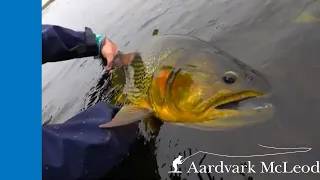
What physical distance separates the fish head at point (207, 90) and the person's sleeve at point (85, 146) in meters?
0.25

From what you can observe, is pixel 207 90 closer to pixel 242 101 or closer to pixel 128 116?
pixel 242 101

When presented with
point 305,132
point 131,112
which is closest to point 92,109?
point 131,112

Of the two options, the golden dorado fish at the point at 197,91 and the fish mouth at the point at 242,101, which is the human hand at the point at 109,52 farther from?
the fish mouth at the point at 242,101

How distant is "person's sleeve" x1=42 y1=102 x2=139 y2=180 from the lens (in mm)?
1821

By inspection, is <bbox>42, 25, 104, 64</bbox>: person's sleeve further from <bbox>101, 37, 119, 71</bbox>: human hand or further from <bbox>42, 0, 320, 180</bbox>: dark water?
<bbox>42, 0, 320, 180</bbox>: dark water

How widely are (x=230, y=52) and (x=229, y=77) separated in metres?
0.65

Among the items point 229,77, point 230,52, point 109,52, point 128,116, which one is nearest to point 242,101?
point 229,77

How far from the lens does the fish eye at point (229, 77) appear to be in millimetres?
2198

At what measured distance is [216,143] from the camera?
2020 millimetres

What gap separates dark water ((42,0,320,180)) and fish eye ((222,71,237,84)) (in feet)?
0.67

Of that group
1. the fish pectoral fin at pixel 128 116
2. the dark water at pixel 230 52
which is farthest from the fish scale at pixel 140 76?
the dark water at pixel 230 52

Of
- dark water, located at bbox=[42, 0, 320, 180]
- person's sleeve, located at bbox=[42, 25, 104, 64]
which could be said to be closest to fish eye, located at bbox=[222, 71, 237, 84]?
dark water, located at bbox=[42, 0, 320, 180]

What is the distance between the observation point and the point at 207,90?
2209mm

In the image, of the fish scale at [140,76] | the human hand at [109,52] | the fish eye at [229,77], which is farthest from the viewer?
the human hand at [109,52]
